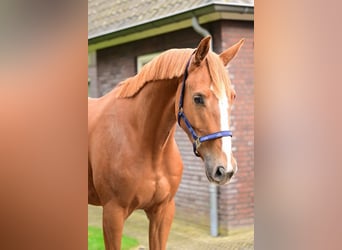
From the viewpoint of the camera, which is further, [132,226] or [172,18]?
[132,226]

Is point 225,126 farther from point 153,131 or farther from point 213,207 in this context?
point 213,207

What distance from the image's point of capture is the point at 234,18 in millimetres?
2723

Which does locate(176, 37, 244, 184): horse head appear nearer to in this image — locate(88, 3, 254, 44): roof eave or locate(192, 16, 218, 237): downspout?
locate(88, 3, 254, 44): roof eave

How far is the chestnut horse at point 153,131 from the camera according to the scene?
1.19m

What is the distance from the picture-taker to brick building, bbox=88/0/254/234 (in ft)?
9.03

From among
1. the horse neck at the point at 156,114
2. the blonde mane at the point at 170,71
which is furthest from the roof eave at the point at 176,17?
Answer: the horse neck at the point at 156,114

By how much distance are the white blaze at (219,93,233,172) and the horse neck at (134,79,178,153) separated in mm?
256

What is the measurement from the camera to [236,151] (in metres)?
2.72

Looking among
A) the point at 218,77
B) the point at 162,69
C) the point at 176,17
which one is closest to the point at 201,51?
the point at 218,77

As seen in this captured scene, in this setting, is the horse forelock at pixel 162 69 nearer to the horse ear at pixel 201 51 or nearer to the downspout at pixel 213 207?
the horse ear at pixel 201 51

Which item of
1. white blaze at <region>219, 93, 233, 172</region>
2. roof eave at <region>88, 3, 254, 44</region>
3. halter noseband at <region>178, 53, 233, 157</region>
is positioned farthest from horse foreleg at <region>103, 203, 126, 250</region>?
roof eave at <region>88, 3, 254, 44</region>
